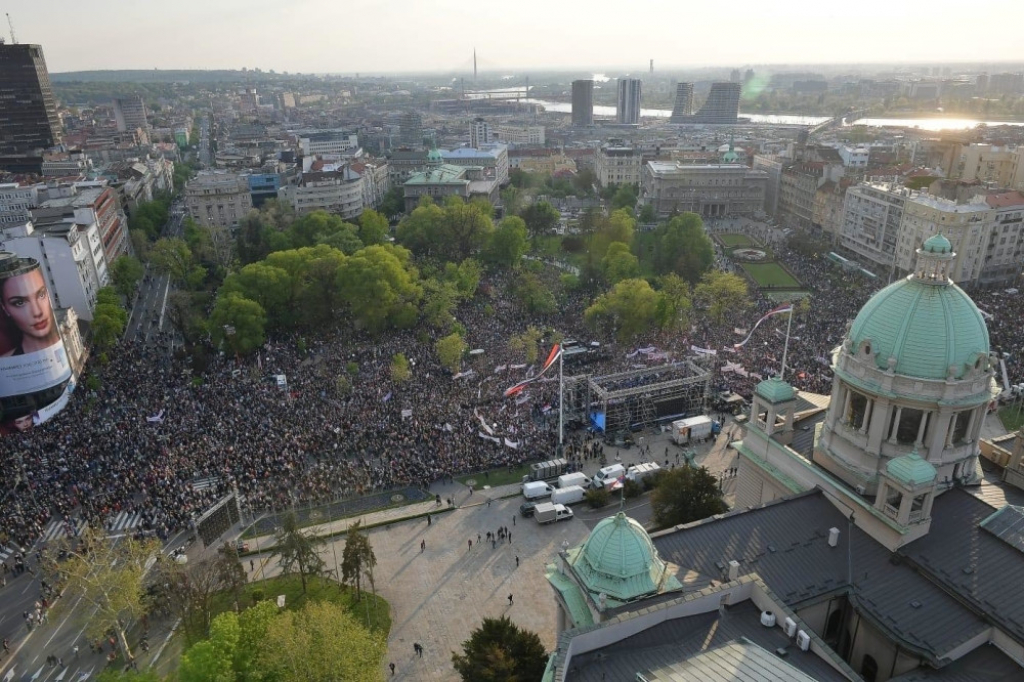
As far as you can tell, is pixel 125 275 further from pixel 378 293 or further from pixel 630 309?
pixel 630 309

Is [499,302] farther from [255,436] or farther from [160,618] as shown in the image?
[160,618]

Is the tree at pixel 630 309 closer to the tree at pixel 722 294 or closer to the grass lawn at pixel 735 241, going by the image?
the tree at pixel 722 294

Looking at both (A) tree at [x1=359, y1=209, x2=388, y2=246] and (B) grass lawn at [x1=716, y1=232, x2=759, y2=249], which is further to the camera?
(B) grass lawn at [x1=716, y1=232, x2=759, y2=249]

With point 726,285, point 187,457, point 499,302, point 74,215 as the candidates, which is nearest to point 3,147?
point 74,215

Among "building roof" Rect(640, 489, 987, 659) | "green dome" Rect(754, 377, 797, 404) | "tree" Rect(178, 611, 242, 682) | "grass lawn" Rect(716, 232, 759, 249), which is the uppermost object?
"green dome" Rect(754, 377, 797, 404)

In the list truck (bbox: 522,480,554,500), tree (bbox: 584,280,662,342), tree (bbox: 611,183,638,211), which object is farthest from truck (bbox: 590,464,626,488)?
tree (bbox: 611,183,638,211)

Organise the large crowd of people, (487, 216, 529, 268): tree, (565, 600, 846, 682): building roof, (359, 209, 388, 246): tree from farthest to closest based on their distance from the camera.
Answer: (359, 209, 388, 246): tree
(487, 216, 529, 268): tree
the large crowd of people
(565, 600, 846, 682): building roof

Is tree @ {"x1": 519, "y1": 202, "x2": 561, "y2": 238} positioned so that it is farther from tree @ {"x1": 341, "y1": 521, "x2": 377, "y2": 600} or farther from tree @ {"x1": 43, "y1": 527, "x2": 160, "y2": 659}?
tree @ {"x1": 43, "y1": 527, "x2": 160, "y2": 659}
